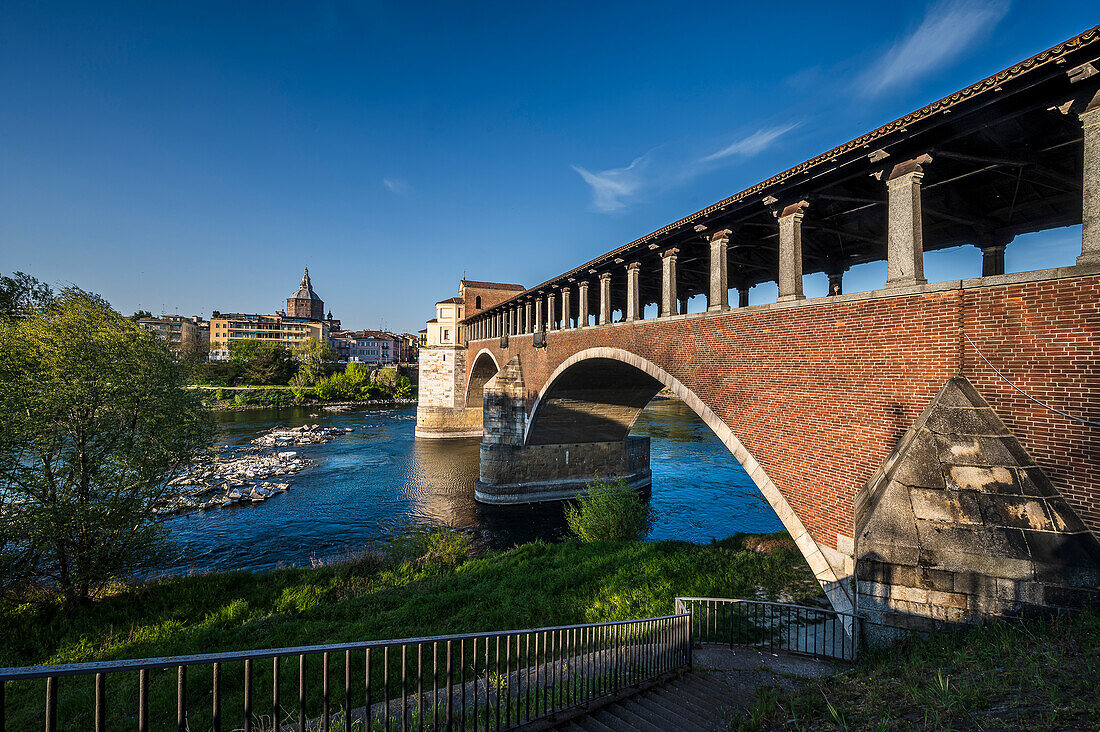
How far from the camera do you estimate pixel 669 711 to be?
5.52 m

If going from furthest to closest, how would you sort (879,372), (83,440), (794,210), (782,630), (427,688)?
(83,440), (794,210), (782,630), (879,372), (427,688)

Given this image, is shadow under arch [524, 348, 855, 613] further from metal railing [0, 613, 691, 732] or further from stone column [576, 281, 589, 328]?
metal railing [0, 613, 691, 732]

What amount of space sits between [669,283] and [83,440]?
1627 centimetres

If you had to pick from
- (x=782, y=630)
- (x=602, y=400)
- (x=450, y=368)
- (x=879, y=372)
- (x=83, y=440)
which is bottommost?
(x=782, y=630)

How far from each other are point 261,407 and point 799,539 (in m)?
69.2

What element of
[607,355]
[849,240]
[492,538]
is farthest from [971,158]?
[492,538]

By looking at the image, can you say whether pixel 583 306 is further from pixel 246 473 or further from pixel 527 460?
pixel 246 473

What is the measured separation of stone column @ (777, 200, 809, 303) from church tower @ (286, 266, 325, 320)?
15724 centimetres

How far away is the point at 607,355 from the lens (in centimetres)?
1722

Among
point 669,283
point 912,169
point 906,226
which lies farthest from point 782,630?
point 669,283

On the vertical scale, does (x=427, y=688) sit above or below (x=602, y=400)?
below

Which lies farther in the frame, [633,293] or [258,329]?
[258,329]

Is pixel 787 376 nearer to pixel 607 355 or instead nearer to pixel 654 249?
pixel 654 249

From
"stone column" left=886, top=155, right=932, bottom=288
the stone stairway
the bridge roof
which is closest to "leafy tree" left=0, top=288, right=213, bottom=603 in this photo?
the stone stairway
